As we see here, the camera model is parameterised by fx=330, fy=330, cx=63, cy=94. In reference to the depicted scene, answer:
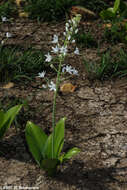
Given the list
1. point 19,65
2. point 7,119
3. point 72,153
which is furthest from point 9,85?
point 72,153

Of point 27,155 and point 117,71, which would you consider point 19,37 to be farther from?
point 27,155

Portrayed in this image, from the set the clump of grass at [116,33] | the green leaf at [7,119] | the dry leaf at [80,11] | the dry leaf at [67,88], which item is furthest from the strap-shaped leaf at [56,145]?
the dry leaf at [80,11]

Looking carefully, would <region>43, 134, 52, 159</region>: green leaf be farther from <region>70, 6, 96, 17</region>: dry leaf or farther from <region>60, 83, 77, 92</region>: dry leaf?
<region>70, 6, 96, 17</region>: dry leaf

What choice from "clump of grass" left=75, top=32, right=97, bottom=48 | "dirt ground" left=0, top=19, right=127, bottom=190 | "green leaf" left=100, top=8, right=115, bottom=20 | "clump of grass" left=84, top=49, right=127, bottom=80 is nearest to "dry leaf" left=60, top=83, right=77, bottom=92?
"dirt ground" left=0, top=19, right=127, bottom=190

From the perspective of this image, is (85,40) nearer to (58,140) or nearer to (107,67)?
Result: (107,67)

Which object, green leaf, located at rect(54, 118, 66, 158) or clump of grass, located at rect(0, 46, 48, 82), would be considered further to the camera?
clump of grass, located at rect(0, 46, 48, 82)

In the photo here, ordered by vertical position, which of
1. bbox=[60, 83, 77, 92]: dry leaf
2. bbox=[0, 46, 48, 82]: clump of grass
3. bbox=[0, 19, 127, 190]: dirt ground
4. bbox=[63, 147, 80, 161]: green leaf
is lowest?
bbox=[0, 19, 127, 190]: dirt ground

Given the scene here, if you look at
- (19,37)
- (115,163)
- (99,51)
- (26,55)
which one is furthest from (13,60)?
(115,163)
